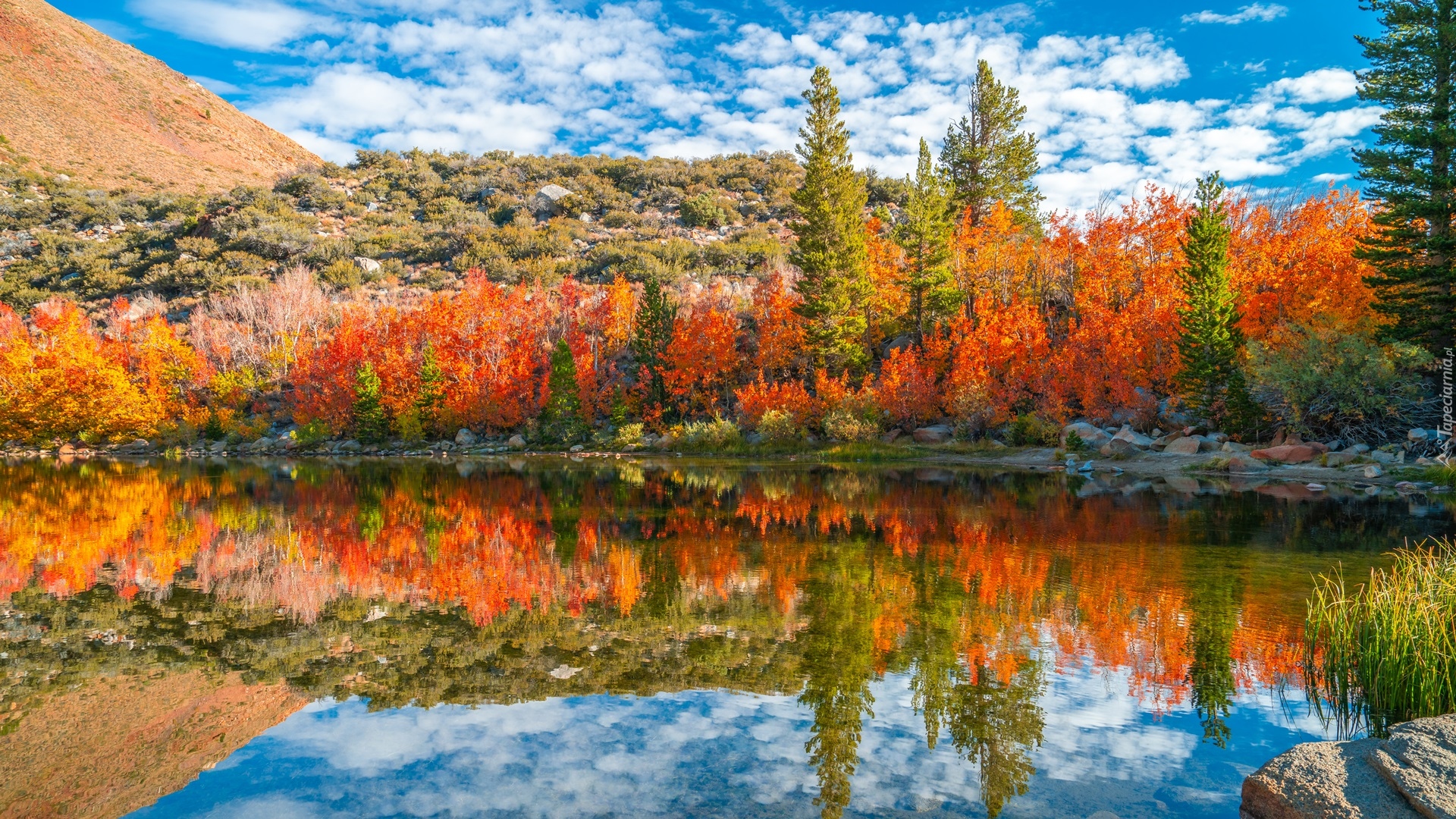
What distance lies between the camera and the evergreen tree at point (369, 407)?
50.2 meters

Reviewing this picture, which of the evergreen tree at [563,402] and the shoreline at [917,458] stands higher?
the evergreen tree at [563,402]

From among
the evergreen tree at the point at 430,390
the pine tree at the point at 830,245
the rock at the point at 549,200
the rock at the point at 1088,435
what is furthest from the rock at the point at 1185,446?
the rock at the point at 549,200

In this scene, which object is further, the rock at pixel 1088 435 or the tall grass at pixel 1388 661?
the rock at pixel 1088 435

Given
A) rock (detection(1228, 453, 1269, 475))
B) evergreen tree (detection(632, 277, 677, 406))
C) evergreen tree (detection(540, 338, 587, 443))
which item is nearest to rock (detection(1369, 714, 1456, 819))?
rock (detection(1228, 453, 1269, 475))

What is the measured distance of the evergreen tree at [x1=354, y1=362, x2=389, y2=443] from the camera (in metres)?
50.2

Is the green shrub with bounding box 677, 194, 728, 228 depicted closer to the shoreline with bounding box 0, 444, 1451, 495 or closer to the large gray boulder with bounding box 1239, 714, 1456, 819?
the shoreline with bounding box 0, 444, 1451, 495

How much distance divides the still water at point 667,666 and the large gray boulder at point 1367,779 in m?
0.51

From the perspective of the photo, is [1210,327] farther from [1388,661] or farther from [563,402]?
[563,402]

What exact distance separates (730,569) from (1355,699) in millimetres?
8334

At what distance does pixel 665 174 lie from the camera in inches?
3969

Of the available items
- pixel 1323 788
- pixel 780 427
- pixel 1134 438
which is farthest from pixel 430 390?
pixel 1323 788

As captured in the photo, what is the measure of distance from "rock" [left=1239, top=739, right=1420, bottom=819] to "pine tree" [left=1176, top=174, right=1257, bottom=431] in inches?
1261

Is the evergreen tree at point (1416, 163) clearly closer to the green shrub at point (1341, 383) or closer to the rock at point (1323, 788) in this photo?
the green shrub at point (1341, 383)

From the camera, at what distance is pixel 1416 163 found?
28172mm
